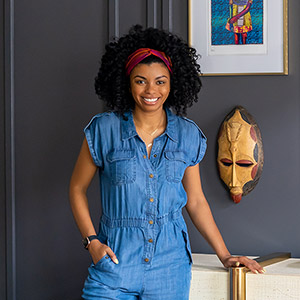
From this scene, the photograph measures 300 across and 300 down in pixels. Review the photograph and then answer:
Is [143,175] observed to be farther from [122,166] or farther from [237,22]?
[237,22]

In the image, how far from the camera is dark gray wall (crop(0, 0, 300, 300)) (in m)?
3.02

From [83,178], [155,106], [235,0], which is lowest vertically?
[83,178]

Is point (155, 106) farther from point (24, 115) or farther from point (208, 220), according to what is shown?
point (24, 115)

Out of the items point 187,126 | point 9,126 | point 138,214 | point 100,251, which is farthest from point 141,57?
point 9,126

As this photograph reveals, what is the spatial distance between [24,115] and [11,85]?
0.20 metres

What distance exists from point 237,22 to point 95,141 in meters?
1.26

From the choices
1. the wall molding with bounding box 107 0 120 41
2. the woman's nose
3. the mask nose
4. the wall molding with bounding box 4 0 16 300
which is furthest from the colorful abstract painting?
the wall molding with bounding box 4 0 16 300

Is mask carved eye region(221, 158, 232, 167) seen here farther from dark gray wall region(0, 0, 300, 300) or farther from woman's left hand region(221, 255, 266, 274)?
woman's left hand region(221, 255, 266, 274)

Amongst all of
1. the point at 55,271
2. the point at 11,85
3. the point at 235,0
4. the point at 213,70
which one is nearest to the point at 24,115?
the point at 11,85

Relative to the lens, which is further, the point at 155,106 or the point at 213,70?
the point at 213,70

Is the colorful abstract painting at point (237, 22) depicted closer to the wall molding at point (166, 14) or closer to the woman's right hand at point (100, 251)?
the wall molding at point (166, 14)

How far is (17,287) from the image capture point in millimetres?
3379

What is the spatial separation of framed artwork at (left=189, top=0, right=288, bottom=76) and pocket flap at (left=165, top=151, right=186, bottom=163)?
3.04 ft

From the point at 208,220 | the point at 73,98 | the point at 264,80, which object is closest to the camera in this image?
the point at 208,220
